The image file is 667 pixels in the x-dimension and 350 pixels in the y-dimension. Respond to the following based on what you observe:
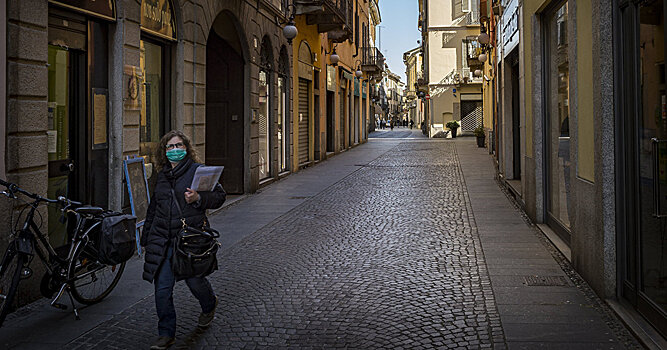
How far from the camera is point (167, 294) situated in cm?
470

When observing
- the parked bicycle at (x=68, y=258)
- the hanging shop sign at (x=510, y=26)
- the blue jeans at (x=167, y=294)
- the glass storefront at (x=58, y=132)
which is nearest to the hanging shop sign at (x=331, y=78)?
the hanging shop sign at (x=510, y=26)

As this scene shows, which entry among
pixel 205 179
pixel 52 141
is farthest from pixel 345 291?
pixel 52 141

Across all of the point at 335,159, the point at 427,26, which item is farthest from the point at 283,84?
the point at 427,26

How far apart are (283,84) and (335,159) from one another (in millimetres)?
7004

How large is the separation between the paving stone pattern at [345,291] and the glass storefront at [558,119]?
1181mm

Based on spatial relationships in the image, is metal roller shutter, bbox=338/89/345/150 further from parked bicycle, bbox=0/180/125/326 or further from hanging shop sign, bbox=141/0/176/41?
parked bicycle, bbox=0/180/125/326

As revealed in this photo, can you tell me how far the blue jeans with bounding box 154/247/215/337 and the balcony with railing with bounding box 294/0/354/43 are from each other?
14.9 m

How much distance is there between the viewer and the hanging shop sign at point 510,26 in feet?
39.2

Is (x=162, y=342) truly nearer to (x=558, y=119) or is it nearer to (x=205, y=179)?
(x=205, y=179)

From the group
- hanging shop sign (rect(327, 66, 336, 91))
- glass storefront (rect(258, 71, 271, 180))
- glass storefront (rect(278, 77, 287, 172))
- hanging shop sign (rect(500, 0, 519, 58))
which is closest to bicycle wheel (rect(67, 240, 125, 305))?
hanging shop sign (rect(500, 0, 519, 58))

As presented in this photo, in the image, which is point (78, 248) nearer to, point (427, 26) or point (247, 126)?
point (247, 126)

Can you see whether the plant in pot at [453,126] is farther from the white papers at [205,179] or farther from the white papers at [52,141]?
the white papers at [205,179]

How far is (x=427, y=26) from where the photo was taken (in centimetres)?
4781

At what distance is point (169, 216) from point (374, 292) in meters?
2.20
